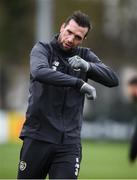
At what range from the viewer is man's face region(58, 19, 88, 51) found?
855 cm

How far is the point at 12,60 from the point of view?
51.9m

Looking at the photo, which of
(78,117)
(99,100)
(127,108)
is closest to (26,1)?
(99,100)

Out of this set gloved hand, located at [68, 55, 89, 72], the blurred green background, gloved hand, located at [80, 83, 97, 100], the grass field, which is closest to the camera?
gloved hand, located at [80, 83, 97, 100]

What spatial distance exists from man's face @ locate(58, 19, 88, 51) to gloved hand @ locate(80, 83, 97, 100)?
51 centimetres

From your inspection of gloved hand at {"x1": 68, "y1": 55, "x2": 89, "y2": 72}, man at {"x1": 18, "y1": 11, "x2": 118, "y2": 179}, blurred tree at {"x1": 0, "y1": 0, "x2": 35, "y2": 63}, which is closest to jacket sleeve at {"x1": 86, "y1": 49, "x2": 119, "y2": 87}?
man at {"x1": 18, "y1": 11, "x2": 118, "y2": 179}

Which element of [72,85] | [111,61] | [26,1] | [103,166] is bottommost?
[103,166]

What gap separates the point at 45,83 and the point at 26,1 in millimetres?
42045

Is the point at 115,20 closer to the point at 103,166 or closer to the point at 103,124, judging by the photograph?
the point at 103,124

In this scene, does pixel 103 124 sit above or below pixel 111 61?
below

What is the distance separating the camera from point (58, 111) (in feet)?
28.4

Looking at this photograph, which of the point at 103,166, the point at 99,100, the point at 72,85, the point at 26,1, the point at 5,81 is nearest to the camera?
the point at 72,85

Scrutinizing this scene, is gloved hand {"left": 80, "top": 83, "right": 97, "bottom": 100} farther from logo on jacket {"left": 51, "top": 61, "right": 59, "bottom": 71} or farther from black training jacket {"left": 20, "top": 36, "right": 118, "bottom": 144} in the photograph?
logo on jacket {"left": 51, "top": 61, "right": 59, "bottom": 71}

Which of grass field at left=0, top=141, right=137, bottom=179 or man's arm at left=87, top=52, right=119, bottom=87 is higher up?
man's arm at left=87, top=52, right=119, bottom=87

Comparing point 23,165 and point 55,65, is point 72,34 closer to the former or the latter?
point 55,65
